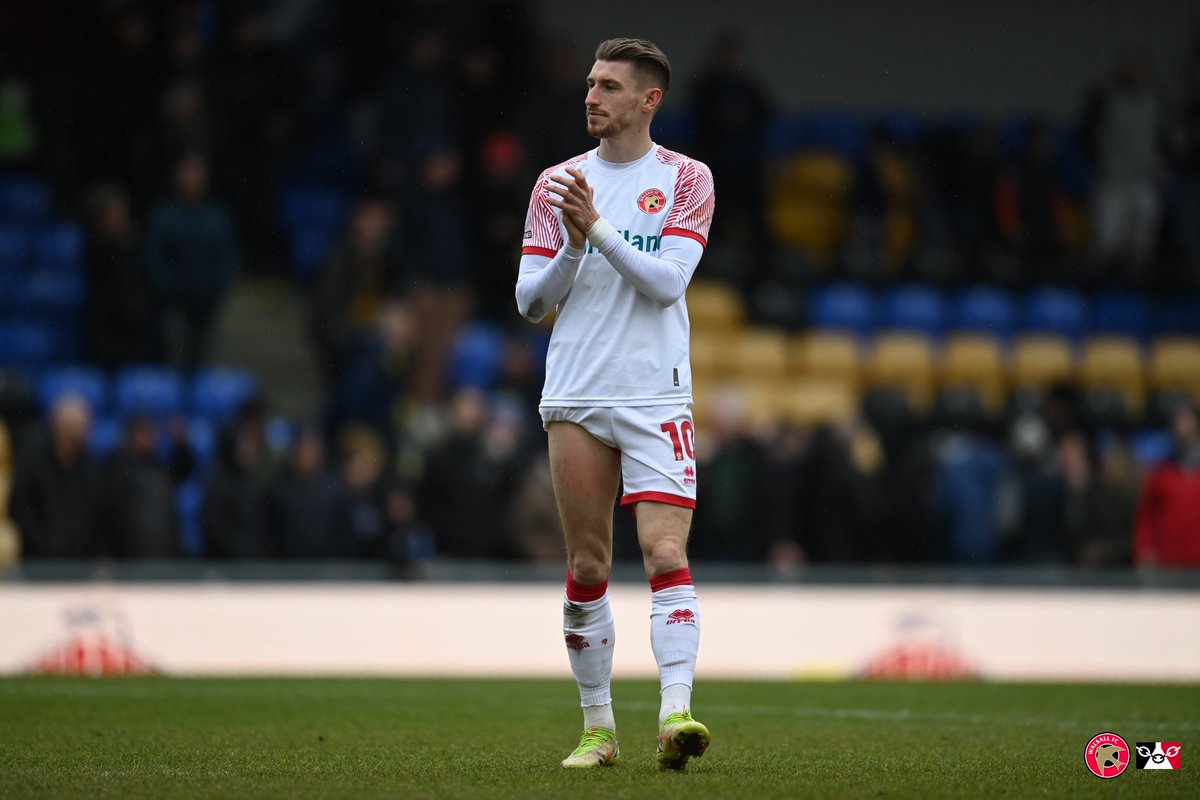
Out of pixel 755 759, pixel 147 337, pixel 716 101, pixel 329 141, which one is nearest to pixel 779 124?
pixel 716 101

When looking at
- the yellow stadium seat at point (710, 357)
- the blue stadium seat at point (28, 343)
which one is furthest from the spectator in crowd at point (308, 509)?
the yellow stadium seat at point (710, 357)

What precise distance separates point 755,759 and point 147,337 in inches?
447

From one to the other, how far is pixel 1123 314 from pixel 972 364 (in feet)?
7.23

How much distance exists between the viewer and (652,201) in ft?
19.6

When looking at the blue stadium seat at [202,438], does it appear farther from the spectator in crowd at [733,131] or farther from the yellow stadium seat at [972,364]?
the yellow stadium seat at [972,364]

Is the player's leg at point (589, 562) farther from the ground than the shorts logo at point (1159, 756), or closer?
farther from the ground

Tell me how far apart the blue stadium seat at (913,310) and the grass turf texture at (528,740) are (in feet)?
32.3

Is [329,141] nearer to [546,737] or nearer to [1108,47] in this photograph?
[1108,47]

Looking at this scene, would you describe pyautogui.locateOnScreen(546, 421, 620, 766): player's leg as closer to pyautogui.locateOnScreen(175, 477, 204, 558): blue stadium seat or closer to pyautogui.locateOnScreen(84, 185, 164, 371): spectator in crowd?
pyautogui.locateOnScreen(175, 477, 204, 558): blue stadium seat

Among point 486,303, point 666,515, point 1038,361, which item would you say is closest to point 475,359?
point 486,303

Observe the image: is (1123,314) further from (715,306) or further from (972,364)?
(715,306)

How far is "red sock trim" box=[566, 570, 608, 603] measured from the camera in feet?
19.6

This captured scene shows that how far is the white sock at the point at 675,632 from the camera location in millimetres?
5625

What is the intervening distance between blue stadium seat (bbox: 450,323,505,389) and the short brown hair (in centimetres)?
1154
